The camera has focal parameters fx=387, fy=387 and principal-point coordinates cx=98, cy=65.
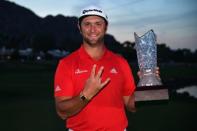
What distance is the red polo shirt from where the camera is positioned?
3729 millimetres

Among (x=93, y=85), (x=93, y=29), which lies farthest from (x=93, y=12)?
(x=93, y=85)

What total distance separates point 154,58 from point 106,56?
0.85 meters

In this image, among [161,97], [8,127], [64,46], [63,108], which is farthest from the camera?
[64,46]

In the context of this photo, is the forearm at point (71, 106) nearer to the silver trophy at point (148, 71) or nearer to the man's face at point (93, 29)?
the man's face at point (93, 29)

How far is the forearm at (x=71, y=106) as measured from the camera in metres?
3.49

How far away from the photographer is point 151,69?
4449 millimetres

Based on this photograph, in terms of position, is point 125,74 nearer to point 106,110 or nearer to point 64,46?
point 106,110

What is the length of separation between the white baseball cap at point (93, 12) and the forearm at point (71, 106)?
0.85 metres

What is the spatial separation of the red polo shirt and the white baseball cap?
1.23 feet

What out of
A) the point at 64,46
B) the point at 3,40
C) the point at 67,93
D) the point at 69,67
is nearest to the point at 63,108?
the point at 67,93

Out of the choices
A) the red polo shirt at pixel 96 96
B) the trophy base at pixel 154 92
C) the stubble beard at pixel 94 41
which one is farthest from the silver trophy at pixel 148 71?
the stubble beard at pixel 94 41

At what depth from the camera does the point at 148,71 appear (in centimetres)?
446

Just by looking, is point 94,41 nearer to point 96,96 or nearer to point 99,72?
→ point 99,72

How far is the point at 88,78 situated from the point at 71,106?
0.31 m
